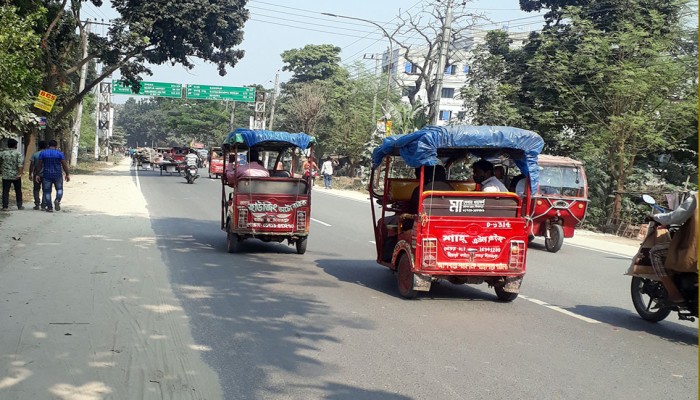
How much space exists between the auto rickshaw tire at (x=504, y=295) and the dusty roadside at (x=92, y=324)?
4.05m

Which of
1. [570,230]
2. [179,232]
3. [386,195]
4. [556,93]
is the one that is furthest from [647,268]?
[556,93]

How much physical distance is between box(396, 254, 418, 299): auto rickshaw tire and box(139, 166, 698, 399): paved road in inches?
7.0

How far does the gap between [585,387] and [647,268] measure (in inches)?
118

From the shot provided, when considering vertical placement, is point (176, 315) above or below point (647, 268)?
below

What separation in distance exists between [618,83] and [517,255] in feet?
51.8

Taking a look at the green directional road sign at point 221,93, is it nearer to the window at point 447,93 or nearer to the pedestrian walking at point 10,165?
the window at point 447,93

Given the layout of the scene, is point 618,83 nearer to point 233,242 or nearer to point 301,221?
point 301,221

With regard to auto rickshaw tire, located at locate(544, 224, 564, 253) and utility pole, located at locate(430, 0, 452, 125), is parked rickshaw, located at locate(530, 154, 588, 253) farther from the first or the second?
utility pole, located at locate(430, 0, 452, 125)

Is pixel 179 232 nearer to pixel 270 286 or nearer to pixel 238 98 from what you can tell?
pixel 270 286

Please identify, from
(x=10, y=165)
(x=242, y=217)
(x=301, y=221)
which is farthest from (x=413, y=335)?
(x=10, y=165)

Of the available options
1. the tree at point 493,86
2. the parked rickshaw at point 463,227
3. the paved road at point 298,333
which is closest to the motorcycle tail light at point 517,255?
the parked rickshaw at point 463,227

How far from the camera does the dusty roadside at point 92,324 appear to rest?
5.20 m

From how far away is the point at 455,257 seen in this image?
8719 millimetres

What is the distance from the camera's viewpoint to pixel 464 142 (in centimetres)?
865
